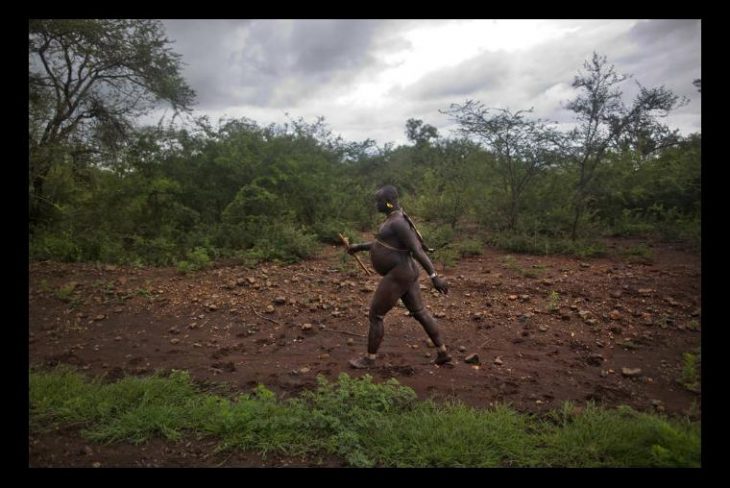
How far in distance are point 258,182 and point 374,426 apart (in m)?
7.15

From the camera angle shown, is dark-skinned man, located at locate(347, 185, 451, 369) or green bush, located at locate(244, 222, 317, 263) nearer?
dark-skinned man, located at locate(347, 185, 451, 369)

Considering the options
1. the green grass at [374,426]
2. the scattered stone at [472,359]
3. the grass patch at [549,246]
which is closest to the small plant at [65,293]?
the green grass at [374,426]

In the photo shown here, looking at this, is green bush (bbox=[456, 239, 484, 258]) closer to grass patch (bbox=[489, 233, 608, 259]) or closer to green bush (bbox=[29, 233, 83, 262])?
grass patch (bbox=[489, 233, 608, 259])

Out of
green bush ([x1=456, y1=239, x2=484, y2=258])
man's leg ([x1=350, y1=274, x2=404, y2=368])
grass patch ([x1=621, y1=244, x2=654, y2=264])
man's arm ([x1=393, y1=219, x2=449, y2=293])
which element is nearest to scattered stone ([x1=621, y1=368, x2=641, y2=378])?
man's arm ([x1=393, y1=219, x2=449, y2=293])

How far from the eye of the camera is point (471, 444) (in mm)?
2895

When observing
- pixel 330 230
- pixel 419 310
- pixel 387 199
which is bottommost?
pixel 419 310

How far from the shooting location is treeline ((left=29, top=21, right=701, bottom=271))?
8.28 meters

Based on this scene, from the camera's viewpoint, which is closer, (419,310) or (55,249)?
(419,310)

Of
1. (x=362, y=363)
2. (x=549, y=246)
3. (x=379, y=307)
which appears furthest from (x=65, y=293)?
(x=549, y=246)

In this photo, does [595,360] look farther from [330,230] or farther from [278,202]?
[278,202]

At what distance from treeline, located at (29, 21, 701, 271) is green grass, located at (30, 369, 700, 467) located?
4.44 meters

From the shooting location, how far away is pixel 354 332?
5.21 meters

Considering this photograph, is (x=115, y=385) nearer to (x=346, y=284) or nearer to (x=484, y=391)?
(x=484, y=391)

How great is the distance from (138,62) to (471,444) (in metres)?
9.89
